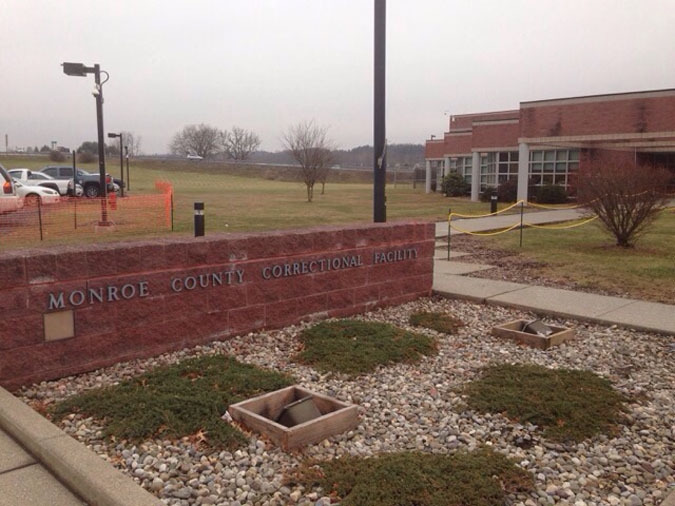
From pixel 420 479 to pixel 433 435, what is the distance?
80 cm

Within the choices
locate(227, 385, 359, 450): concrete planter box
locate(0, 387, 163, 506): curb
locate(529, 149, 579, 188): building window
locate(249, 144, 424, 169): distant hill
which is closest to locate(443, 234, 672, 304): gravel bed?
locate(227, 385, 359, 450): concrete planter box

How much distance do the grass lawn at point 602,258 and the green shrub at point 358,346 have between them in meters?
4.23

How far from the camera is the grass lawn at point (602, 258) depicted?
32.3ft

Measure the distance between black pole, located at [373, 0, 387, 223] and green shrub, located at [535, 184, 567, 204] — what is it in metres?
24.3

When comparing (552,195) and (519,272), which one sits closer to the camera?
(519,272)

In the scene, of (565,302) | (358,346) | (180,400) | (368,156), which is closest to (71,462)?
(180,400)

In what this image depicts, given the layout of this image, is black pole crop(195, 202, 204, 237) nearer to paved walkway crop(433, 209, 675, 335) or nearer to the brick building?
paved walkway crop(433, 209, 675, 335)

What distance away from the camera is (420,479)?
3.53 m

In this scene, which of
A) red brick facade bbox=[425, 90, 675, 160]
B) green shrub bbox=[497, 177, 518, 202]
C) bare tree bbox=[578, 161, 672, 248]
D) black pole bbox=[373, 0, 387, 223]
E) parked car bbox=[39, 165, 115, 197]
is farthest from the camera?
parked car bbox=[39, 165, 115, 197]

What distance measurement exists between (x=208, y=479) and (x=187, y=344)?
108 inches

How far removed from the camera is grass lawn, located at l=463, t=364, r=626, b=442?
14.5 feet

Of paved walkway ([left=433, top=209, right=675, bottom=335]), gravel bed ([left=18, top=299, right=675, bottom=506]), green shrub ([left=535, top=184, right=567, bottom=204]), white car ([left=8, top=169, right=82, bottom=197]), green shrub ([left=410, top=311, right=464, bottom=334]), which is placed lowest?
gravel bed ([left=18, top=299, right=675, bottom=506])

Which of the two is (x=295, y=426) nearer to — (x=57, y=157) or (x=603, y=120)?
(x=603, y=120)

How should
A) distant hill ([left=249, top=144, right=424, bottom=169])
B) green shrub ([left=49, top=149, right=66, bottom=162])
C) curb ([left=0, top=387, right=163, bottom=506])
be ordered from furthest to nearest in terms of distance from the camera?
1. distant hill ([left=249, top=144, right=424, bottom=169])
2. green shrub ([left=49, top=149, right=66, bottom=162])
3. curb ([left=0, top=387, right=163, bottom=506])
